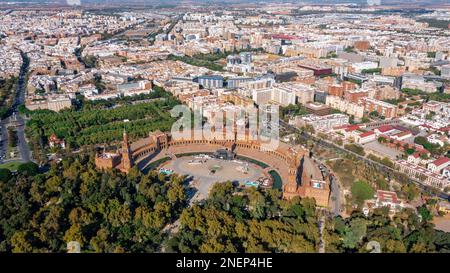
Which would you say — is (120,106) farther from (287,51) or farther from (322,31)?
(322,31)

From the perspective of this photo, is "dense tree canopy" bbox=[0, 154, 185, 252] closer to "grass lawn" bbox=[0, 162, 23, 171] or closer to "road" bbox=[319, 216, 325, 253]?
"grass lawn" bbox=[0, 162, 23, 171]

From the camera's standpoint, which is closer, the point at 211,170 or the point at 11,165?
the point at 211,170

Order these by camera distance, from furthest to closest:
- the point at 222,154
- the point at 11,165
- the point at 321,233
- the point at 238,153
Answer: the point at 238,153
the point at 222,154
the point at 11,165
the point at 321,233

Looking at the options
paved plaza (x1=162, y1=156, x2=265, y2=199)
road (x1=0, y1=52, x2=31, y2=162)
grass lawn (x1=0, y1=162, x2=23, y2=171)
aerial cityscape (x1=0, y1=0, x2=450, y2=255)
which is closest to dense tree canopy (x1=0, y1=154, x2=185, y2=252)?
aerial cityscape (x1=0, y1=0, x2=450, y2=255)

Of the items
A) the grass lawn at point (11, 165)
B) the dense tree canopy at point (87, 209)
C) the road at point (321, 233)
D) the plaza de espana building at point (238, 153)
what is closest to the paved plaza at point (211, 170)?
the plaza de espana building at point (238, 153)

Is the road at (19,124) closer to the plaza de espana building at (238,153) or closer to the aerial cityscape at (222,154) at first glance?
the aerial cityscape at (222,154)

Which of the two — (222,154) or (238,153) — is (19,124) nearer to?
(222,154)

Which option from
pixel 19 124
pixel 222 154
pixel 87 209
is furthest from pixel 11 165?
pixel 222 154
